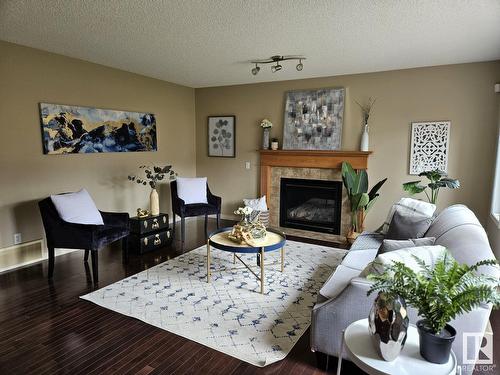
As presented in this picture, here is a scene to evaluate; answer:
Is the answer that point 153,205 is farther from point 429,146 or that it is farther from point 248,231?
point 429,146

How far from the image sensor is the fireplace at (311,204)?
17.6ft

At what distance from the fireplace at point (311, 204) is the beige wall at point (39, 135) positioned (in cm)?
233

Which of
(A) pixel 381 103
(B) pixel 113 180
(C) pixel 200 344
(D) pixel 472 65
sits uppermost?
(D) pixel 472 65

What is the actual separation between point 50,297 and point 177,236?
7.20ft

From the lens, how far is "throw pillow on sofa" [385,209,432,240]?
3.10 m

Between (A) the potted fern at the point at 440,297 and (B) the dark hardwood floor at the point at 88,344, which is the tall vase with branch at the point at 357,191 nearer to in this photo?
(B) the dark hardwood floor at the point at 88,344

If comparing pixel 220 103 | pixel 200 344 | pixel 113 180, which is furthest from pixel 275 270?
pixel 220 103

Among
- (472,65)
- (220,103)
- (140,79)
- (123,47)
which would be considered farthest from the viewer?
(220,103)

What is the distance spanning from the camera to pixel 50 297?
3072mm

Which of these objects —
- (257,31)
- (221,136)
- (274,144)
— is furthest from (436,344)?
(221,136)

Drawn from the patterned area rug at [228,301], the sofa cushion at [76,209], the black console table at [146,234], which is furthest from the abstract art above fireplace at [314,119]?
the sofa cushion at [76,209]

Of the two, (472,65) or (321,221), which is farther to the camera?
(321,221)

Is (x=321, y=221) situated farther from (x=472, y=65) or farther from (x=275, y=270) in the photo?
(x=472, y=65)

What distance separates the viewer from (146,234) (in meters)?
4.28
